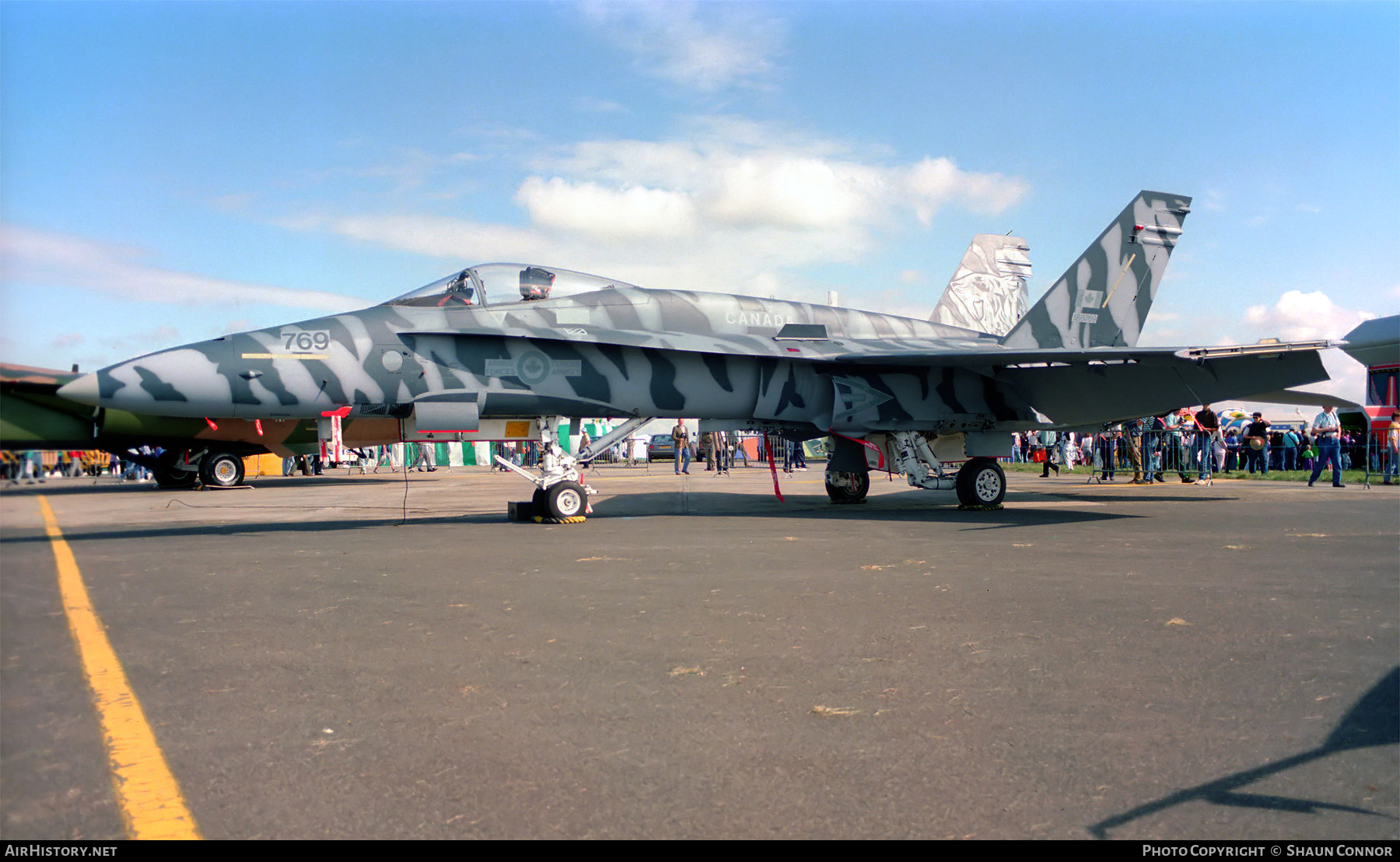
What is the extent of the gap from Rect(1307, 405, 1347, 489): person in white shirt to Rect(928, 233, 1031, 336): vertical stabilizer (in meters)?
6.29

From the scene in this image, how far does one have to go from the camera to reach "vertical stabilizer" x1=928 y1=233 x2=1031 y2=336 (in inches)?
707

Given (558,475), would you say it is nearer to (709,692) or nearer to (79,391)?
(709,692)

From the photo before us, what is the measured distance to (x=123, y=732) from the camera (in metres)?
2.84

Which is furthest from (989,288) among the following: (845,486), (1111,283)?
(845,486)

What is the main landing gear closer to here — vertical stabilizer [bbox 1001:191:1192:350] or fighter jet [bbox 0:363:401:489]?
vertical stabilizer [bbox 1001:191:1192:350]

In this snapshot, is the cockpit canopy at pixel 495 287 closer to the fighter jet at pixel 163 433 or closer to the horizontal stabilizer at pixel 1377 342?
the fighter jet at pixel 163 433

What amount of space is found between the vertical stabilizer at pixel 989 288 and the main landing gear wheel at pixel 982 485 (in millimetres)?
5694

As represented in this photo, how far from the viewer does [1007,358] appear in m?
11.1

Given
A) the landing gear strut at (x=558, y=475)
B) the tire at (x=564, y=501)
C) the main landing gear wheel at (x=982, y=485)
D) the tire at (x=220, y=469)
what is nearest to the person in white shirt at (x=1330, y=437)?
the main landing gear wheel at (x=982, y=485)

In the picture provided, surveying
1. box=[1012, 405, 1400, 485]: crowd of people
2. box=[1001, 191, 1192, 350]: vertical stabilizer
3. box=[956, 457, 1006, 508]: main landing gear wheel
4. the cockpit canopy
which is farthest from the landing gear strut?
box=[1012, 405, 1400, 485]: crowd of people

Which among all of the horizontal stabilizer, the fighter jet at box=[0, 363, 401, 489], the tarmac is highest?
the horizontal stabilizer

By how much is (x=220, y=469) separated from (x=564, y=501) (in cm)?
1289

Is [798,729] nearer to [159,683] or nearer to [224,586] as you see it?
[159,683]

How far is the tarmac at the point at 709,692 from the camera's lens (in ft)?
7.59
